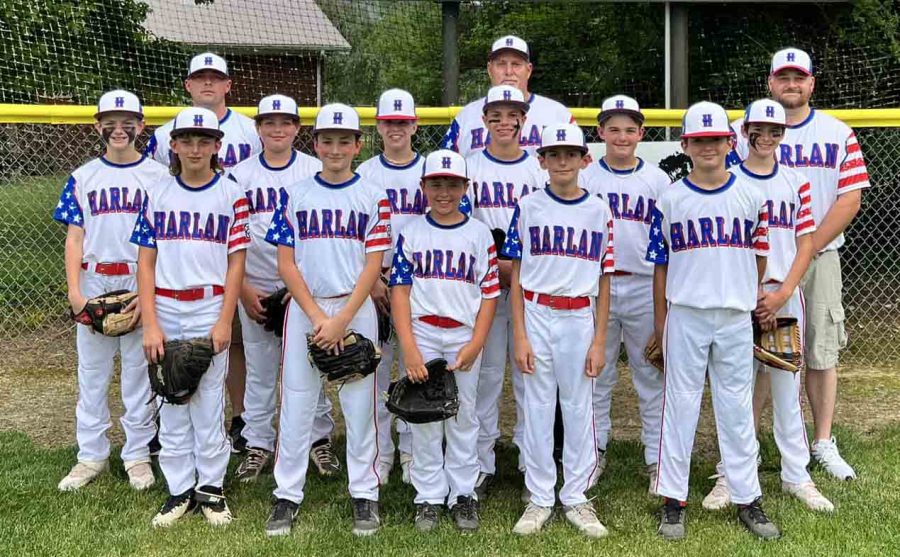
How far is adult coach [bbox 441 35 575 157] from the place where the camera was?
4039mm

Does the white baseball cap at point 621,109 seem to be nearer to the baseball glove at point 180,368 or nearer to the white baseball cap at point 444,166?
the white baseball cap at point 444,166

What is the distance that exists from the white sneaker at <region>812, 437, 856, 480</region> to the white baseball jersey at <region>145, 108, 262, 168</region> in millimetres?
3234

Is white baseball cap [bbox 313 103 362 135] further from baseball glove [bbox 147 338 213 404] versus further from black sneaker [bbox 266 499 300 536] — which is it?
black sneaker [bbox 266 499 300 536]

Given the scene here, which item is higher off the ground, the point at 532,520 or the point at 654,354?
the point at 654,354

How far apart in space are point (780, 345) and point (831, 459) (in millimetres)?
835

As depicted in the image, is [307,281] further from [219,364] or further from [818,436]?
[818,436]

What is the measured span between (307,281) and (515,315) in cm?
89

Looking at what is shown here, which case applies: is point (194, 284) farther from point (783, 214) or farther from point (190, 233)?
point (783, 214)

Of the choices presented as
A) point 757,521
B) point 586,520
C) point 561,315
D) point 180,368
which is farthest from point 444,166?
point 757,521

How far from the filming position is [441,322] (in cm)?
340

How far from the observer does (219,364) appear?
3486 millimetres

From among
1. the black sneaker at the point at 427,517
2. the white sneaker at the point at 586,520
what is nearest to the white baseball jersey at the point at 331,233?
the black sneaker at the point at 427,517

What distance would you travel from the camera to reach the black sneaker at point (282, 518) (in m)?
3.27

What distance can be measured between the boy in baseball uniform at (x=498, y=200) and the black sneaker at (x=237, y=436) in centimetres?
137
